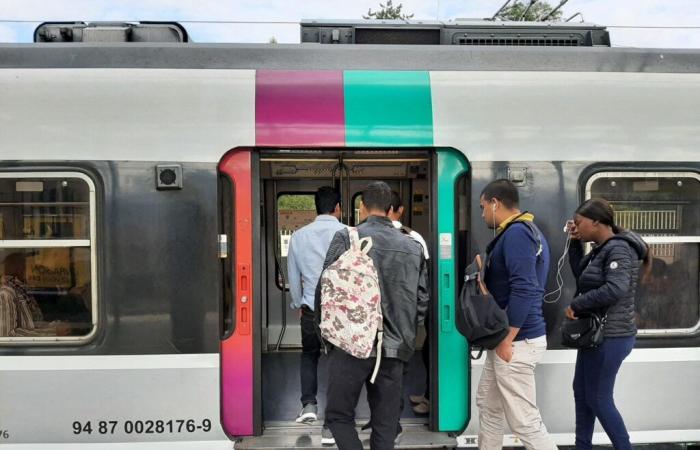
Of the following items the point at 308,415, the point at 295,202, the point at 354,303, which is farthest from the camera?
the point at 295,202

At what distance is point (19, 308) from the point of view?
3.43m

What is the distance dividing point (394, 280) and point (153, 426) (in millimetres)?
1797

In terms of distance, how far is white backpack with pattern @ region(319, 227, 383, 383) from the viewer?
110 inches

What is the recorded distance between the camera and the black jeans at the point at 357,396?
288 cm

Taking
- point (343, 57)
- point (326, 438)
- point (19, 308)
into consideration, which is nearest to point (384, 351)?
point (326, 438)

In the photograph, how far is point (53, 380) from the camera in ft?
10.9

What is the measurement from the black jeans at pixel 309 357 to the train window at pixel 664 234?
204cm

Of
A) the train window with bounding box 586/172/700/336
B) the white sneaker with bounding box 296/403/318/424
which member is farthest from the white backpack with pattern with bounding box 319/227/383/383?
the train window with bounding box 586/172/700/336

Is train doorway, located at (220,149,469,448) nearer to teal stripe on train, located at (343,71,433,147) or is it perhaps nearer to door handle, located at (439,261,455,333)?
door handle, located at (439,261,455,333)

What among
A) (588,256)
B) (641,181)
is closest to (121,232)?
(588,256)

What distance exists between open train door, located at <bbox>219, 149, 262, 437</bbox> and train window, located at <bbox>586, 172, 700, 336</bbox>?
220 cm

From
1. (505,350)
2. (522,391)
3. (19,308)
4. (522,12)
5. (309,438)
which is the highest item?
(522,12)

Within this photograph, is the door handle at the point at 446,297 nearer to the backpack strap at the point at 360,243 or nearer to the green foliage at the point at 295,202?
the backpack strap at the point at 360,243

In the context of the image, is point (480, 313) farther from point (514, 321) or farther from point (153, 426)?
point (153, 426)
